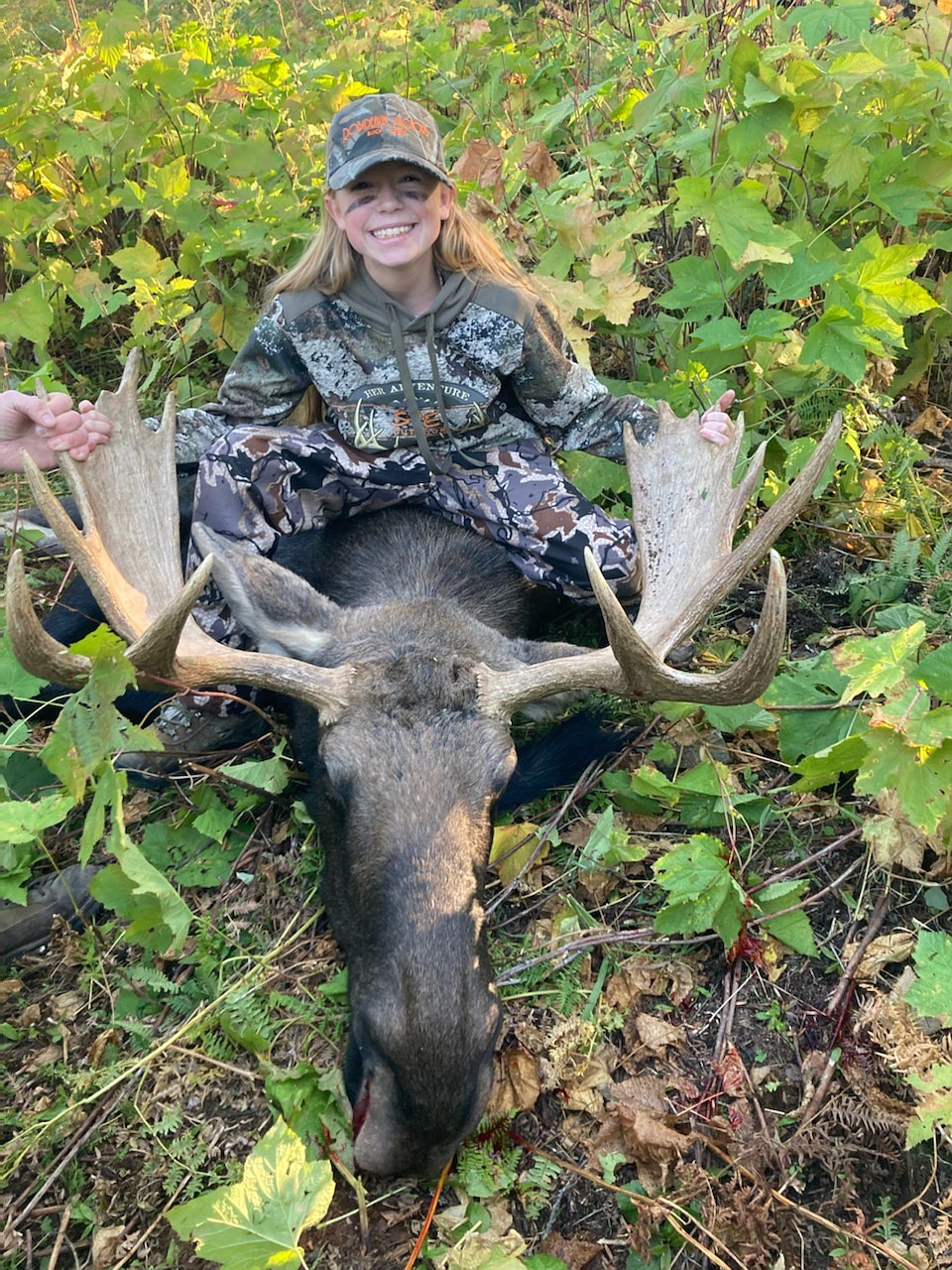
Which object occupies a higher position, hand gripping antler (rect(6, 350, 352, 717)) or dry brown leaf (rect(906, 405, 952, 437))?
hand gripping antler (rect(6, 350, 352, 717))

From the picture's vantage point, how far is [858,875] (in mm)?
3199

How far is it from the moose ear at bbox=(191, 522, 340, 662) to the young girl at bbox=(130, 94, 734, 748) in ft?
1.34

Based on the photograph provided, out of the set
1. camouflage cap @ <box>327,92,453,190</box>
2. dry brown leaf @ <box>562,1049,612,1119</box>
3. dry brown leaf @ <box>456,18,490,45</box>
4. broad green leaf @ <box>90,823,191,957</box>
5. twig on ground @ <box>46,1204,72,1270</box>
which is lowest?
twig on ground @ <box>46,1204,72,1270</box>

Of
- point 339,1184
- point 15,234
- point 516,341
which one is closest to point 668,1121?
point 339,1184

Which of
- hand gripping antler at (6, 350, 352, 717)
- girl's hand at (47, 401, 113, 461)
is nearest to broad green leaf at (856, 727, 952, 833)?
hand gripping antler at (6, 350, 352, 717)

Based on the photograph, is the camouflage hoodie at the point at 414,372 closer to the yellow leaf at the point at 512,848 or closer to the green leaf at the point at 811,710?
the green leaf at the point at 811,710

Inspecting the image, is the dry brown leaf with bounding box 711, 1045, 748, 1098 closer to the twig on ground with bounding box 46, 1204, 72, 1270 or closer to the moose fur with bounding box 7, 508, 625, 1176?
the moose fur with bounding box 7, 508, 625, 1176

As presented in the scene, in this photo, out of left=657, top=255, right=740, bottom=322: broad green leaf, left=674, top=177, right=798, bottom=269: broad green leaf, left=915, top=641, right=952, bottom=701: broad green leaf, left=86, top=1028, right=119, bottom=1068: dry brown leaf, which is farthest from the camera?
left=657, top=255, right=740, bottom=322: broad green leaf

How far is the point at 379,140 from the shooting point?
355 cm

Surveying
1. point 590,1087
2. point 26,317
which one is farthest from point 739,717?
point 26,317

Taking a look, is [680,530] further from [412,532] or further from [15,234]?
[15,234]

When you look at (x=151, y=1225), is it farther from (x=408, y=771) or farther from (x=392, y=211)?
(x=392, y=211)

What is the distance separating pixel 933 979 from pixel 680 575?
1.47 m

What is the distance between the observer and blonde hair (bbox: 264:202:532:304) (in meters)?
3.91
